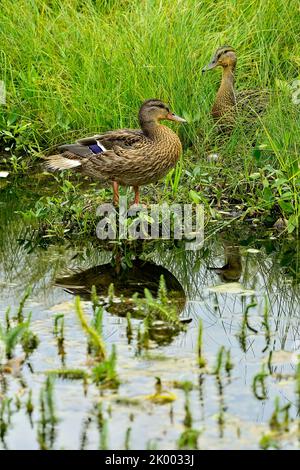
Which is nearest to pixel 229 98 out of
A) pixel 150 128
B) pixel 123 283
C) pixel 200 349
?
pixel 150 128

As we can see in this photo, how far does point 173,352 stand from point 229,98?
14.5ft

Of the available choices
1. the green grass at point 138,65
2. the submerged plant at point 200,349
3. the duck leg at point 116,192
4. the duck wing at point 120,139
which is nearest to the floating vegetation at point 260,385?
the submerged plant at point 200,349

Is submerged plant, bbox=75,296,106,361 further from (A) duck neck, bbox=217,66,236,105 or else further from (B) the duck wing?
(A) duck neck, bbox=217,66,236,105

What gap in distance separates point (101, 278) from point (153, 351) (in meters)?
1.54

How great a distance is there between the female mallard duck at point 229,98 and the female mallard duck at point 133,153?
0.94m

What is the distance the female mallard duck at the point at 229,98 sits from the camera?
9.95 meters

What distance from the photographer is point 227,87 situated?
10.2 metres

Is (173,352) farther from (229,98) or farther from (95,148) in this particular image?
(229,98)

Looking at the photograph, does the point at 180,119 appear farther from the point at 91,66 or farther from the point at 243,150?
the point at 91,66

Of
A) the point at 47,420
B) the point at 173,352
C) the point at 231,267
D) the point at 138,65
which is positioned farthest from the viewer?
the point at 138,65

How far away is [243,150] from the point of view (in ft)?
30.5

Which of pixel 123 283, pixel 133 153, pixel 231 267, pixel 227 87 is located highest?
pixel 227 87

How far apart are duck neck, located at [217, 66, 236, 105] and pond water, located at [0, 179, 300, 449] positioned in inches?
77.6

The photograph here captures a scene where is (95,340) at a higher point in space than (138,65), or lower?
lower
